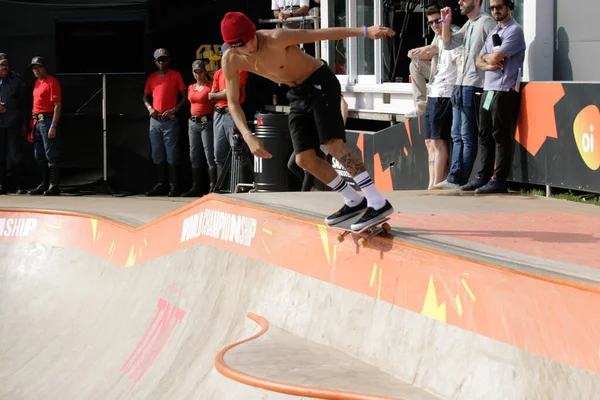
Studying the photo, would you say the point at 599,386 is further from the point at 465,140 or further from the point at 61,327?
the point at 61,327

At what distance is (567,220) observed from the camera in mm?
7133

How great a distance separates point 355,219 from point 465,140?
3.08 meters

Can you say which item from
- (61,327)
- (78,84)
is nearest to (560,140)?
(61,327)

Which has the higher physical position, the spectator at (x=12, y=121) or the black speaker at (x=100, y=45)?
the black speaker at (x=100, y=45)

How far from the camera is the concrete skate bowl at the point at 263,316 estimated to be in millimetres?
4586

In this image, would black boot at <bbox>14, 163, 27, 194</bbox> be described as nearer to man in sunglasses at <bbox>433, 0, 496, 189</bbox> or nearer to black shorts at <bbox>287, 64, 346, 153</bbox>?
man in sunglasses at <bbox>433, 0, 496, 189</bbox>

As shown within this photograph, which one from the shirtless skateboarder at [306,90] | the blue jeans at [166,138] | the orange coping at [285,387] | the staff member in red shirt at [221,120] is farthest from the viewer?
the blue jeans at [166,138]

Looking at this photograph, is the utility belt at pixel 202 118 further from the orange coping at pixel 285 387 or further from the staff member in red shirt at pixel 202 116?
the orange coping at pixel 285 387

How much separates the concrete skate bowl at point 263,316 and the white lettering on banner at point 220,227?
19 mm

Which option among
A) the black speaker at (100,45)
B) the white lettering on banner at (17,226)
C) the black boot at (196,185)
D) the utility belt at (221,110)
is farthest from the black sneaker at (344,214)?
the black speaker at (100,45)

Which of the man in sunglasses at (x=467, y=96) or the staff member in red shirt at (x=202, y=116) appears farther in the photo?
the staff member in red shirt at (x=202, y=116)

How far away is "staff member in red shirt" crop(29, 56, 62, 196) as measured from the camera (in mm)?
14547

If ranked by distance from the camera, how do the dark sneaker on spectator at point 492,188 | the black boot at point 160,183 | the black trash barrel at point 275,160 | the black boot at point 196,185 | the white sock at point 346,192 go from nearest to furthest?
the white sock at point 346,192, the dark sneaker on spectator at point 492,188, the black trash barrel at point 275,160, the black boot at point 196,185, the black boot at point 160,183

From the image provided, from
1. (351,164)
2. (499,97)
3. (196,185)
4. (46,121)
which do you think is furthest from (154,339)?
(46,121)
